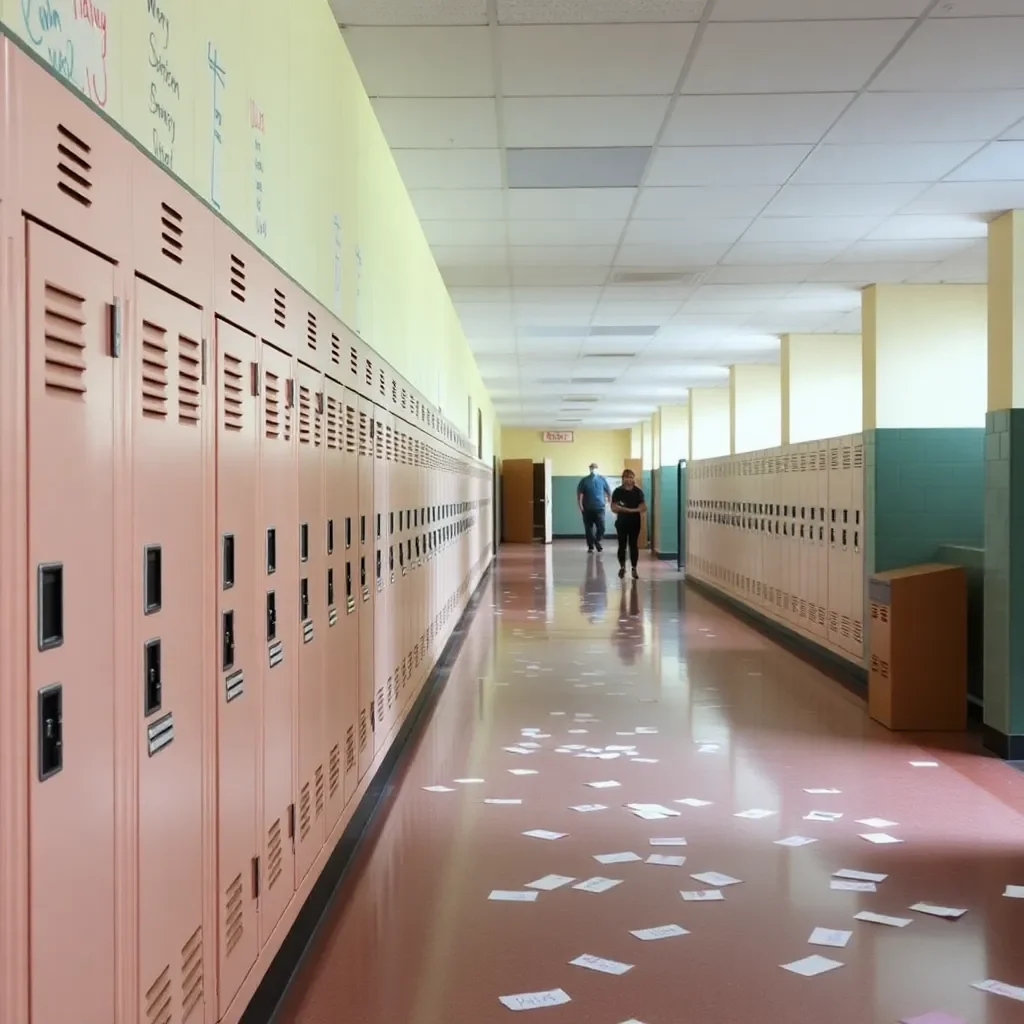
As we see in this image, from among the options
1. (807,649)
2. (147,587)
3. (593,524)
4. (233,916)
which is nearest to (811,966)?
(233,916)

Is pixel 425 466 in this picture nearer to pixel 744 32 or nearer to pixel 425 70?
pixel 425 70

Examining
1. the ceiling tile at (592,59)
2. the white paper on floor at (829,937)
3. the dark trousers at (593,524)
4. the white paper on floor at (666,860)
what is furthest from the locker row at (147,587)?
the dark trousers at (593,524)

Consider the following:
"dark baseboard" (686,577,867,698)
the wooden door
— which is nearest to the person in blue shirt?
the wooden door

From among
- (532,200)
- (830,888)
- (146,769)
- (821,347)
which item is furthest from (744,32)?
(821,347)

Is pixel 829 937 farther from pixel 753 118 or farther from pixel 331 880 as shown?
pixel 753 118

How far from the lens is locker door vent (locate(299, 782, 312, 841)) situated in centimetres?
313

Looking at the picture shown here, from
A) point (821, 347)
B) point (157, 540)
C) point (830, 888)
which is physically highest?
point (821, 347)

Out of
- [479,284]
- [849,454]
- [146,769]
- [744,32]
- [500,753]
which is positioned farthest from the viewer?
[479,284]

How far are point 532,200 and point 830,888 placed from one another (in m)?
3.96

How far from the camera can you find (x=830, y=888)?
3.63 meters

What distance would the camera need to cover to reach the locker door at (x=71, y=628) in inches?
54.4

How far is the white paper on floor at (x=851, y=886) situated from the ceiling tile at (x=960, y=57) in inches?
113

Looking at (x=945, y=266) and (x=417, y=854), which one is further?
(x=945, y=266)

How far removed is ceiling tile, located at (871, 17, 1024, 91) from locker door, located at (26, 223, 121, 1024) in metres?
3.32
